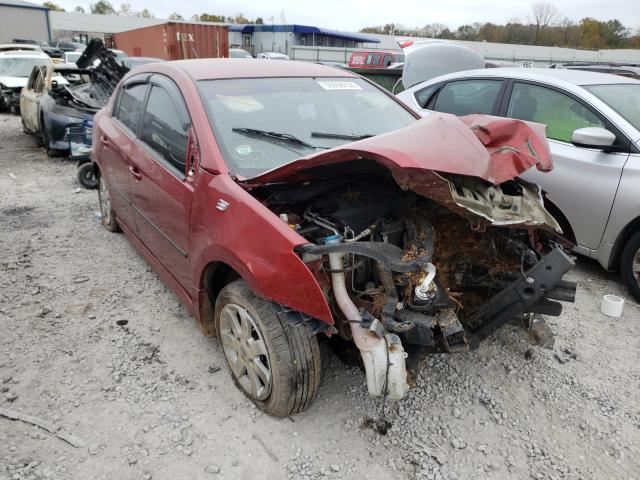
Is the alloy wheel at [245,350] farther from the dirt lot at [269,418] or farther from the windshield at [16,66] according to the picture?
the windshield at [16,66]

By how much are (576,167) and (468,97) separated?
57.0 inches

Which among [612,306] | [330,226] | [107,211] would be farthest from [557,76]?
[107,211]

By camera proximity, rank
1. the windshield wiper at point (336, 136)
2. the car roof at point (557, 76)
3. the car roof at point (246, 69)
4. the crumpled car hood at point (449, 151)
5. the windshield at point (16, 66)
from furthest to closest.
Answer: the windshield at point (16, 66) < the car roof at point (557, 76) < the car roof at point (246, 69) < the windshield wiper at point (336, 136) < the crumpled car hood at point (449, 151)

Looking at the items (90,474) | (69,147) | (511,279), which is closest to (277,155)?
(511,279)

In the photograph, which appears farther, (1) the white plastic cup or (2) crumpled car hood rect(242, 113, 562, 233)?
(1) the white plastic cup

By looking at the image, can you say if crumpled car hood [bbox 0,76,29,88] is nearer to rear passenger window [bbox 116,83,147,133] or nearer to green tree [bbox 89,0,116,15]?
rear passenger window [bbox 116,83,147,133]

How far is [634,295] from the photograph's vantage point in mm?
3771

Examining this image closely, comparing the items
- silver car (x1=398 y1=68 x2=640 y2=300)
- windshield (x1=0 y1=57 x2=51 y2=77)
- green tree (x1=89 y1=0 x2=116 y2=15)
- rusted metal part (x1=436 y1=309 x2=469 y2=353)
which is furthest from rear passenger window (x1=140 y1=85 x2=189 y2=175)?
green tree (x1=89 y1=0 x2=116 y2=15)

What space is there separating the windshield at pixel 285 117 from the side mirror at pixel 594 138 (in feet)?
4.52

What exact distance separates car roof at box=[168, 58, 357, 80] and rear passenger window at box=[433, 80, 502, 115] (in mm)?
1680

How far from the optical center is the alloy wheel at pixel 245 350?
245 centimetres

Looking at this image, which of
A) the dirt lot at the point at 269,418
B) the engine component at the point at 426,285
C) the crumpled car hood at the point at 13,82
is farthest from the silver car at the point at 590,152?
the crumpled car hood at the point at 13,82

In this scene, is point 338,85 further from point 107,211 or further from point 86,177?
point 86,177

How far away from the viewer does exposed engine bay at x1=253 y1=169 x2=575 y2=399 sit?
213 centimetres
